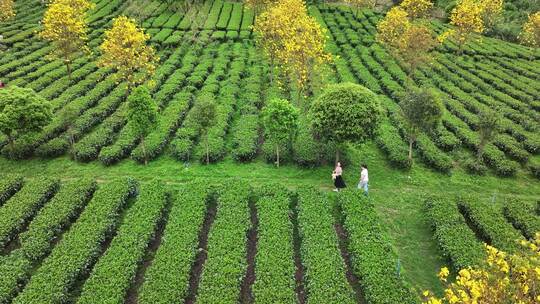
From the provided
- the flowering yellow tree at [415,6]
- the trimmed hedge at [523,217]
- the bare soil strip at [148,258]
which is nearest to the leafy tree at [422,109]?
the trimmed hedge at [523,217]

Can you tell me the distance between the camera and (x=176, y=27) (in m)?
50.4

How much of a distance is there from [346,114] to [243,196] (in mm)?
6398

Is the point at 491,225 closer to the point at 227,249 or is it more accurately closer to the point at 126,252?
the point at 227,249

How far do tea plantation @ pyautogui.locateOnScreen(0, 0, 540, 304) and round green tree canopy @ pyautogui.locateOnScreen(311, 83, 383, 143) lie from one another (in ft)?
3.25

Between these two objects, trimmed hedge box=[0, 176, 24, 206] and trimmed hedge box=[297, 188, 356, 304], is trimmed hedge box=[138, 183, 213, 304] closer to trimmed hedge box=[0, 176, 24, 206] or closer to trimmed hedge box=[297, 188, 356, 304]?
trimmed hedge box=[297, 188, 356, 304]

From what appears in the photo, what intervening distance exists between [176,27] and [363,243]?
4029 cm

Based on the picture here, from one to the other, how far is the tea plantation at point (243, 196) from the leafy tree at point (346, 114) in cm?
96

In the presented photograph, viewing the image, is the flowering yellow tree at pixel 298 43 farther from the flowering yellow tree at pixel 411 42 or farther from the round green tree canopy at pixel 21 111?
the round green tree canopy at pixel 21 111

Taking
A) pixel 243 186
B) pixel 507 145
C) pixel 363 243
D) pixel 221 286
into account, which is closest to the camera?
pixel 221 286

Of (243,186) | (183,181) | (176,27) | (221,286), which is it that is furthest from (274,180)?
(176,27)

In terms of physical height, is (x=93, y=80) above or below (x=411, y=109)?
below

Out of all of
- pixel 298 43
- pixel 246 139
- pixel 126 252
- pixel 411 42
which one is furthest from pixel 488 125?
pixel 126 252

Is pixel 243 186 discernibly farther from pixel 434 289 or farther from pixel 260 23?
pixel 260 23

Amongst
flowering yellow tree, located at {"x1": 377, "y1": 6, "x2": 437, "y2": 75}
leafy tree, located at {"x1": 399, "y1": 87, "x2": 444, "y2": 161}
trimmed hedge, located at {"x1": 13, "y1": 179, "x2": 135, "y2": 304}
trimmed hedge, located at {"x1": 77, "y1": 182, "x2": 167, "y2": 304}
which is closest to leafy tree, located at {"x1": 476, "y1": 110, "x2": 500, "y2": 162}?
leafy tree, located at {"x1": 399, "y1": 87, "x2": 444, "y2": 161}
